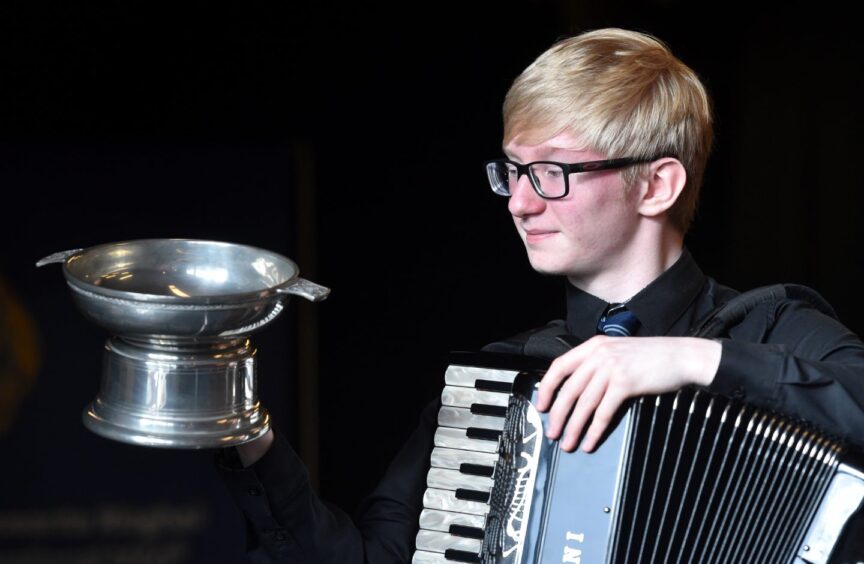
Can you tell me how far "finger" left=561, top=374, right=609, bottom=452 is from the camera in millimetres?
1706

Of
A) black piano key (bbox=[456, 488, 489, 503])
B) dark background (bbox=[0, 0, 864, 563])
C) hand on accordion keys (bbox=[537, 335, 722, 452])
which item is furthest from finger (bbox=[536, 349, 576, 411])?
dark background (bbox=[0, 0, 864, 563])

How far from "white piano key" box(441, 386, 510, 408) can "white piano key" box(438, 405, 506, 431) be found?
0.01 meters

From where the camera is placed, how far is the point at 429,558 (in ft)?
6.57

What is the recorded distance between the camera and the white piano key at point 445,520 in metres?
1.96

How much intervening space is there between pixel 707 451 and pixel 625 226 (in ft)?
1.75

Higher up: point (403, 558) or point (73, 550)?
point (403, 558)

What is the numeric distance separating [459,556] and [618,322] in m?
0.50

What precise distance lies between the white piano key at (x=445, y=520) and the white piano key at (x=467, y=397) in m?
0.17

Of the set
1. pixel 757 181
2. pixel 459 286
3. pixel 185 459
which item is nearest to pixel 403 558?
pixel 185 459

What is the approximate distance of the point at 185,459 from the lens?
3166 millimetres

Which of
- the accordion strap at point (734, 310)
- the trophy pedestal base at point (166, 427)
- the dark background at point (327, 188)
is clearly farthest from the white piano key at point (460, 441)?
the dark background at point (327, 188)

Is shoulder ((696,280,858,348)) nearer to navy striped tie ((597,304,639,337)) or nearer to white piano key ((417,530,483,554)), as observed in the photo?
navy striped tie ((597,304,639,337))

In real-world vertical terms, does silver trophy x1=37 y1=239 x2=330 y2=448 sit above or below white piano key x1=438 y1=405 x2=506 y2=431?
above

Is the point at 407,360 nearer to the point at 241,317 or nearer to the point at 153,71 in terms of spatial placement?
the point at 153,71
